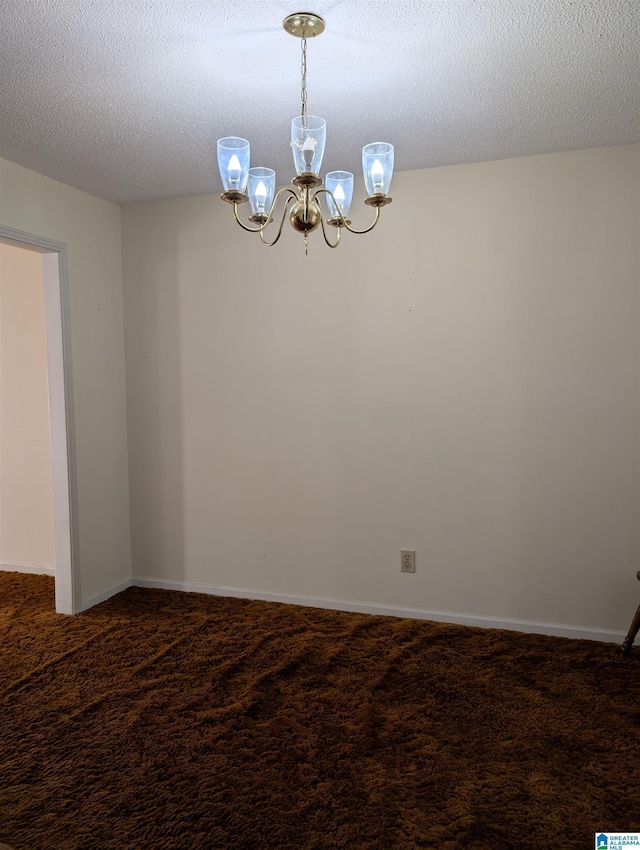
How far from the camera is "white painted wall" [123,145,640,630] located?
10.1 ft

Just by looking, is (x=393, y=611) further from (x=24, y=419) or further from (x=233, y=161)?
(x=24, y=419)

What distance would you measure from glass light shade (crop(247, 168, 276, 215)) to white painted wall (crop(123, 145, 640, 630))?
1306 mm

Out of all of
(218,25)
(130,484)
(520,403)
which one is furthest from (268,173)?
(130,484)

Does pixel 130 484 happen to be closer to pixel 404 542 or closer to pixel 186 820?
pixel 404 542

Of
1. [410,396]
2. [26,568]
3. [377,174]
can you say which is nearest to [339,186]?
[377,174]

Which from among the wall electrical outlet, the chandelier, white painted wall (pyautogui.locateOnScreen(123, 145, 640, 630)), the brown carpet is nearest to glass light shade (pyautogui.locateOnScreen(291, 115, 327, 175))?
the chandelier

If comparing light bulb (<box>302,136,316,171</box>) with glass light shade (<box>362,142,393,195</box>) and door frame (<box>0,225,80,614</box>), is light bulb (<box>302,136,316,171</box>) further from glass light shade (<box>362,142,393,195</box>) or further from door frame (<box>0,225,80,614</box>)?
door frame (<box>0,225,80,614</box>)

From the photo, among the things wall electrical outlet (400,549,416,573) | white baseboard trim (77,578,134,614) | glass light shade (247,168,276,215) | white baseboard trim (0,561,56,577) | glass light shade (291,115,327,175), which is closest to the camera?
glass light shade (291,115,327,175)

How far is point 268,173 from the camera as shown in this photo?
2.19 metres

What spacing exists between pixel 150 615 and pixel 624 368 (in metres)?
2.82

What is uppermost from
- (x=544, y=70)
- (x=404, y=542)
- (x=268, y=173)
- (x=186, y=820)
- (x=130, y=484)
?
(x=544, y=70)

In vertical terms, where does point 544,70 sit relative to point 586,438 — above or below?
above

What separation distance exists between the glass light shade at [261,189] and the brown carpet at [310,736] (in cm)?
192

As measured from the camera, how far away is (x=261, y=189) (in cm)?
217
